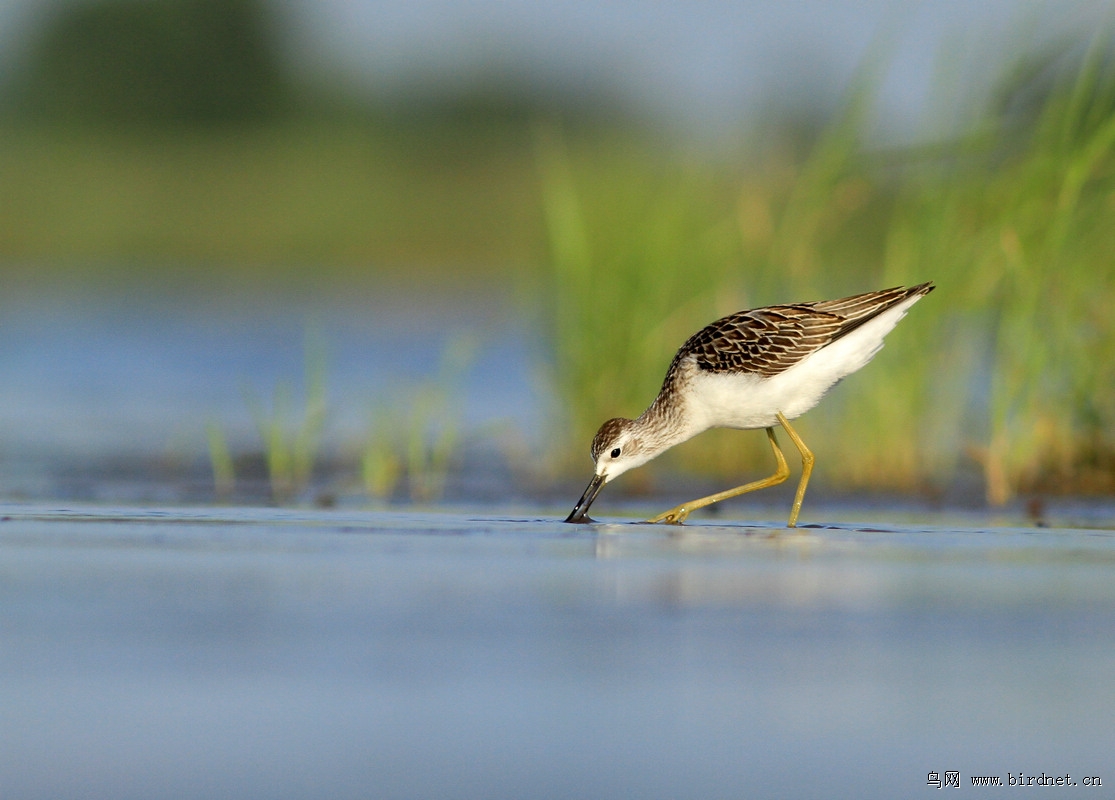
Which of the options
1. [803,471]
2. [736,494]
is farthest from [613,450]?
[803,471]

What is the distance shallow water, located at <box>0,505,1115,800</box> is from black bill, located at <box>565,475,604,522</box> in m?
1.16

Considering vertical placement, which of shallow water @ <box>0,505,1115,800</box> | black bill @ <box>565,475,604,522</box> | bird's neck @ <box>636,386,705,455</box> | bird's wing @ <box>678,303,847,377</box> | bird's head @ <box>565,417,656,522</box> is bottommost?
shallow water @ <box>0,505,1115,800</box>

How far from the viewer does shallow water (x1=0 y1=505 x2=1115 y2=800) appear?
402 cm

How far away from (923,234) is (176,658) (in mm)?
5781

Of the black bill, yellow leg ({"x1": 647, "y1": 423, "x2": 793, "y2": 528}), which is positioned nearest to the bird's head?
the black bill

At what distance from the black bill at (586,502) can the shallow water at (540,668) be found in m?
1.16

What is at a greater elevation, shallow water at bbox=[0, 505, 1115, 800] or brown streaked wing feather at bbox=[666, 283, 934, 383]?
brown streaked wing feather at bbox=[666, 283, 934, 383]

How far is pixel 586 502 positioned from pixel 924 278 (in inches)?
93.2

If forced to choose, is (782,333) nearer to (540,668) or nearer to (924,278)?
(924,278)

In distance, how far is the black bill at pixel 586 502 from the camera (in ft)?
28.0

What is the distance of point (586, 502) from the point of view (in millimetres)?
8672

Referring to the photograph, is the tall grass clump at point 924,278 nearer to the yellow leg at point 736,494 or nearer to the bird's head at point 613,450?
the yellow leg at point 736,494

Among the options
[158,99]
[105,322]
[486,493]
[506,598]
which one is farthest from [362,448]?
[158,99]

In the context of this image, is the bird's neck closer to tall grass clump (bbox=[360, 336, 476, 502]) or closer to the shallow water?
tall grass clump (bbox=[360, 336, 476, 502])
